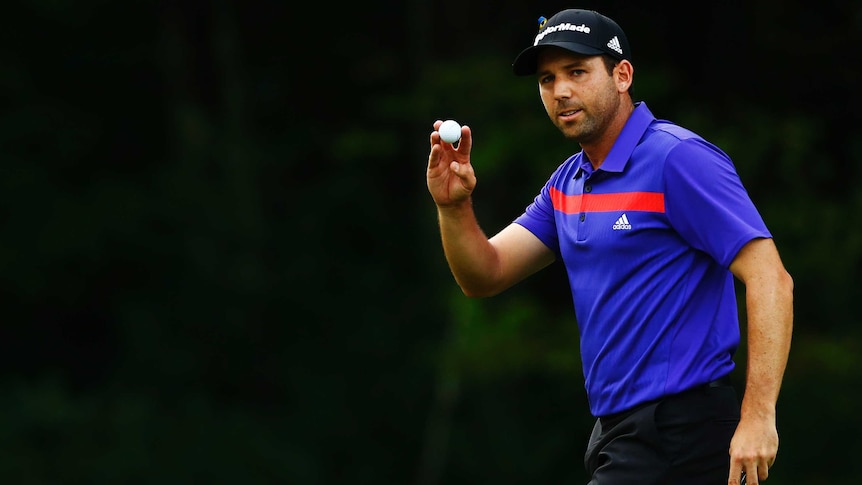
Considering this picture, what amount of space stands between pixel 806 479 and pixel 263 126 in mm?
6171

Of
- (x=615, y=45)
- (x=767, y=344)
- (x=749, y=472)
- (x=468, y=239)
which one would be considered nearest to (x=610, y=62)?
(x=615, y=45)

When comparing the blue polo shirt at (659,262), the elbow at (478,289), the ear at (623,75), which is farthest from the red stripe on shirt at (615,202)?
the elbow at (478,289)

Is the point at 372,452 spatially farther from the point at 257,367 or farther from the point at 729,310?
the point at 729,310

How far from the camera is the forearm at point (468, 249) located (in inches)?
162

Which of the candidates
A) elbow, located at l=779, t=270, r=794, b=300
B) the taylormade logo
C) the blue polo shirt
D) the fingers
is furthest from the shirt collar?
the fingers

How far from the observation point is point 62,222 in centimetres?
1388

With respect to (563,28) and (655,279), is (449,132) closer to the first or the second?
(563,28)

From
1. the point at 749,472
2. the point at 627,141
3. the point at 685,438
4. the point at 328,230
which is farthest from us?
the point at 328,230

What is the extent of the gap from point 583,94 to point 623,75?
0.14 metres

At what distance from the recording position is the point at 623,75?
3.89 meters

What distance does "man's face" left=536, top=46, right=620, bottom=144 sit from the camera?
3826 millimetres

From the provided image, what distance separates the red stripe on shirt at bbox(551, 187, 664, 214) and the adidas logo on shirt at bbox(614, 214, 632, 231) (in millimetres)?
24

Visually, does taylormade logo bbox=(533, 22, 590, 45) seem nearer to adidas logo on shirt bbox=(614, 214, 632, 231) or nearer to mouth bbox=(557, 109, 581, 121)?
mouth bbox=(557, 109, 581, 121)

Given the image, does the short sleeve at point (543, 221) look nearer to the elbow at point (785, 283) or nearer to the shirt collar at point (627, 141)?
the shirt collar at point (627, 141)
